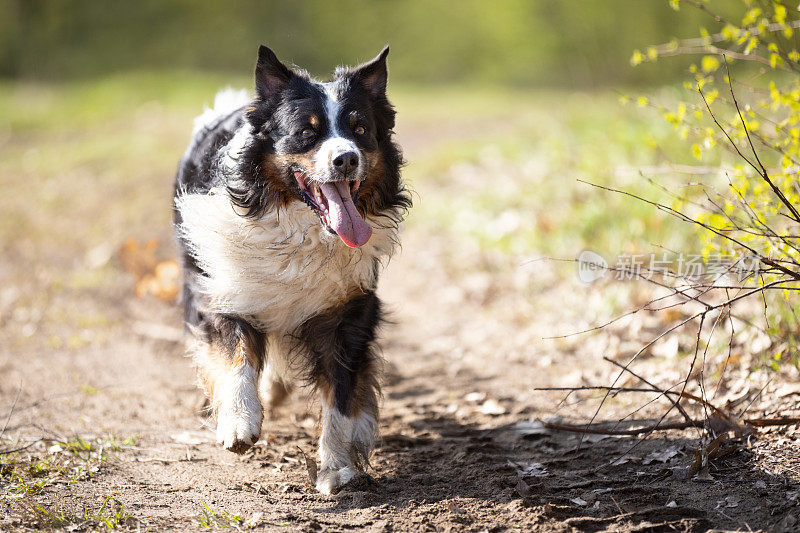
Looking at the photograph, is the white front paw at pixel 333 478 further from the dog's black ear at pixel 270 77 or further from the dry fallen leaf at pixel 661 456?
the dog's black ear at pixel 270 77

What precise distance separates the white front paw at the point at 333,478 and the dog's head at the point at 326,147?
1111 mm

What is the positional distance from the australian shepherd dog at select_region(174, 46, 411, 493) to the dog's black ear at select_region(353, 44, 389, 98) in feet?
0.04


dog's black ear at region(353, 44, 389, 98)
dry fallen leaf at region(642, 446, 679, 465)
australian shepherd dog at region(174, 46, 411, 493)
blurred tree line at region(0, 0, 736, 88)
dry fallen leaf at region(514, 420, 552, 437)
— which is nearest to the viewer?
dry fallen leaf at region(642, 446, 679, 465)

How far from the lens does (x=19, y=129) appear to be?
1427cm

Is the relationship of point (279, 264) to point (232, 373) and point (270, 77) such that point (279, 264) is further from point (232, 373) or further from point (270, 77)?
point (270, 77)

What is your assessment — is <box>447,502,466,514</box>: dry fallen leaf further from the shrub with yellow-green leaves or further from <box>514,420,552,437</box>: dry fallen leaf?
the shrub with yellow-green leaves

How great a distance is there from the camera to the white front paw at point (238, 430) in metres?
3.56

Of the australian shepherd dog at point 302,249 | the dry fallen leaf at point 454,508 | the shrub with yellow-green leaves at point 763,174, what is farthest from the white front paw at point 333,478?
the shrub with yellow-green leaves at point 763,174

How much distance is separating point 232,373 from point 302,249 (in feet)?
2.38

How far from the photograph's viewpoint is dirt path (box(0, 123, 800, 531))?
10.3ft

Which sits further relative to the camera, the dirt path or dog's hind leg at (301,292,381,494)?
dog's hind leg at (301,292,381,494)

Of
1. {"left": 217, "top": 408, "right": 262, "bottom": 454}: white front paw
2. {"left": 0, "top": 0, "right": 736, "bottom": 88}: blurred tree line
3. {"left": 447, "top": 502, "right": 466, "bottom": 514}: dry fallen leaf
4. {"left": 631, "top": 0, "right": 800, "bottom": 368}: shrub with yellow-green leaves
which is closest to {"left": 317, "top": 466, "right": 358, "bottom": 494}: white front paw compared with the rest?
{"left": 217, "top": 408, "right": 262, "bottom": 454}: white front paw

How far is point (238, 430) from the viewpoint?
357 cm

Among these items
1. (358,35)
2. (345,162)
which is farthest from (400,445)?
(358,35)
